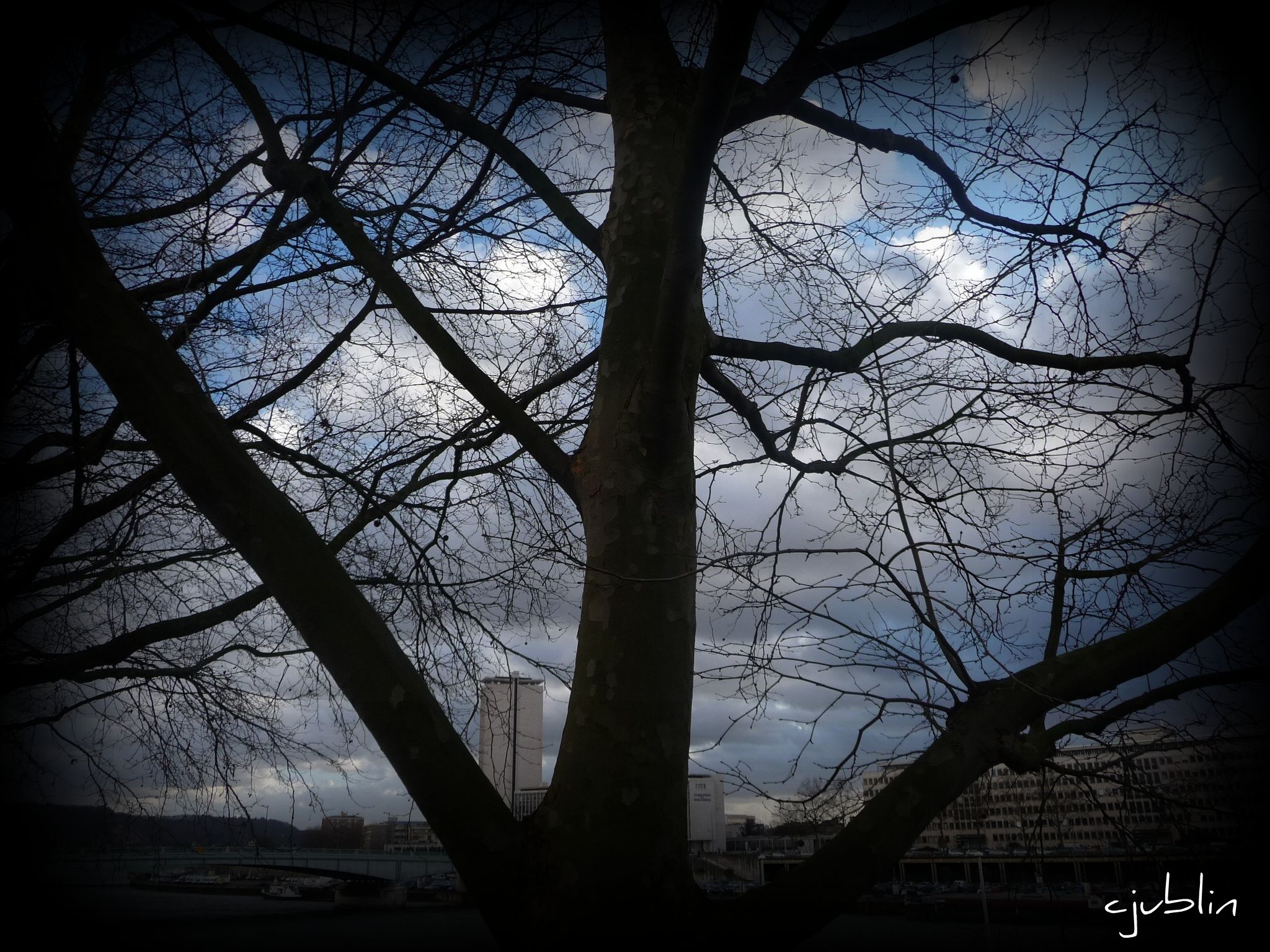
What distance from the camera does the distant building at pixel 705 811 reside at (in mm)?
1975

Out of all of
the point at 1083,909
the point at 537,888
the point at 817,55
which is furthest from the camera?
the point at 1083,909

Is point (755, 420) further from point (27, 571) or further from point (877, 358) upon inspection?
point (27, 571)

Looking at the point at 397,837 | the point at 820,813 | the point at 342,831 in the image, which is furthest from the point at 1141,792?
the point at 342,831

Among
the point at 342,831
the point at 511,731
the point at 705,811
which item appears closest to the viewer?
the point at 705,811

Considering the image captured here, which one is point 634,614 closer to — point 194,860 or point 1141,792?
point 1141,792

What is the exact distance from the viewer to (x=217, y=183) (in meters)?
3.21

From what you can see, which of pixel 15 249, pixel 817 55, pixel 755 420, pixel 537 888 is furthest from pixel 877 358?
pixel 15 249

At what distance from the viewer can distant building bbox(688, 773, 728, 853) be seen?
6.48 ft

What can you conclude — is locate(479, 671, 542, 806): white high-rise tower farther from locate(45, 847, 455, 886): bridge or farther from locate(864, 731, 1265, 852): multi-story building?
locate(864, 731, 1265, 852): multi-story building

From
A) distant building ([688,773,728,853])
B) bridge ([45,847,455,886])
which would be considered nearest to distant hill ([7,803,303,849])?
bridge ([45,847,455,886])

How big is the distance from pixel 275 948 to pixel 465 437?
82.3 inches

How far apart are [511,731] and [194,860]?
8.09ft

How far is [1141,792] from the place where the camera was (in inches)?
84.5

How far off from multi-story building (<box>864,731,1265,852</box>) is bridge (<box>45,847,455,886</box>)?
235 cm
